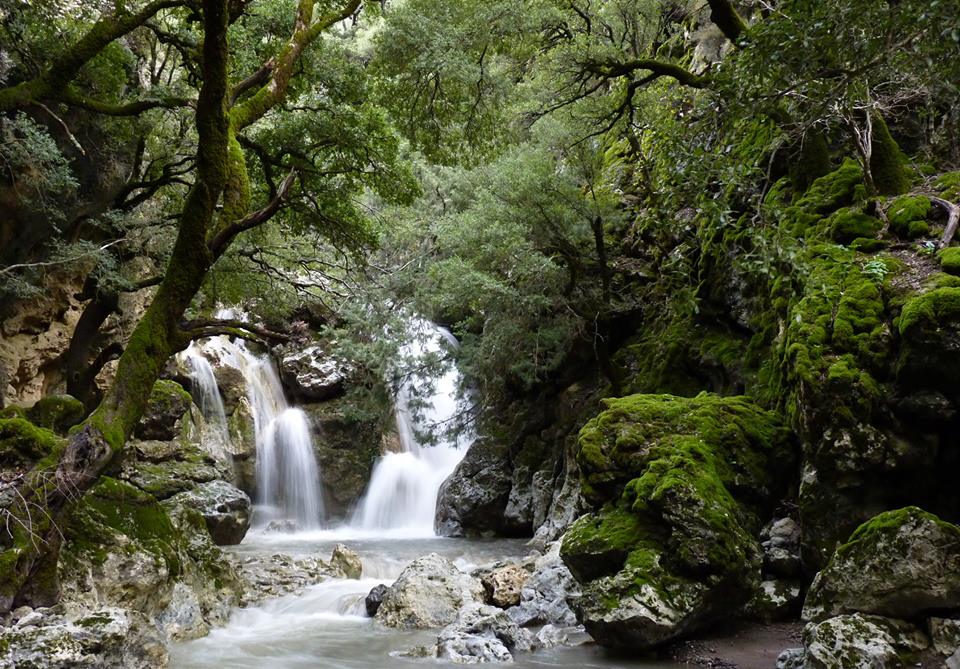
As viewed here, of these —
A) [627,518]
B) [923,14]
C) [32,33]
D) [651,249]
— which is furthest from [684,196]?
[651,249]

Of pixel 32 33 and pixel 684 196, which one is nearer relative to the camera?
pixel 684 196

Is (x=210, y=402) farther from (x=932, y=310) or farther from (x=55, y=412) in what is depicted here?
(x=932, y=310)

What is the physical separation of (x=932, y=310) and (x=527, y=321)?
352 inches

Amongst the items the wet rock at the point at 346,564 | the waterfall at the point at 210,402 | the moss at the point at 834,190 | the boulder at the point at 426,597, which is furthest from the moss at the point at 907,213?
the waterfall at the point at 210,402

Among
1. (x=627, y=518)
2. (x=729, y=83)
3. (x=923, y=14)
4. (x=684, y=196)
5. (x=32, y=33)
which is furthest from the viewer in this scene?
(x=32, y=33)

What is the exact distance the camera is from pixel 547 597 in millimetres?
8172

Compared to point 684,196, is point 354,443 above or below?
below

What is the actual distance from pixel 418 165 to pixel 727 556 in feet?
54.3

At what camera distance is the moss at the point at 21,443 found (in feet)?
22.9

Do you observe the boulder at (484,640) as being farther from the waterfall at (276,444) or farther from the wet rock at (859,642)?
the waterfall at (276,444)

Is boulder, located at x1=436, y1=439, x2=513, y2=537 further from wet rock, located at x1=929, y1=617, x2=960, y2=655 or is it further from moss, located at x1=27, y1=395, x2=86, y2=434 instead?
wet rock, located at x1=929, y1=617, x2=960, y2=655

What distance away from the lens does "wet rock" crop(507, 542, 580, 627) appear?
7.87 m

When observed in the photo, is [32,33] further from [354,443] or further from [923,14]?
[354,443]

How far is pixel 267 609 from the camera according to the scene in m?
9.22
